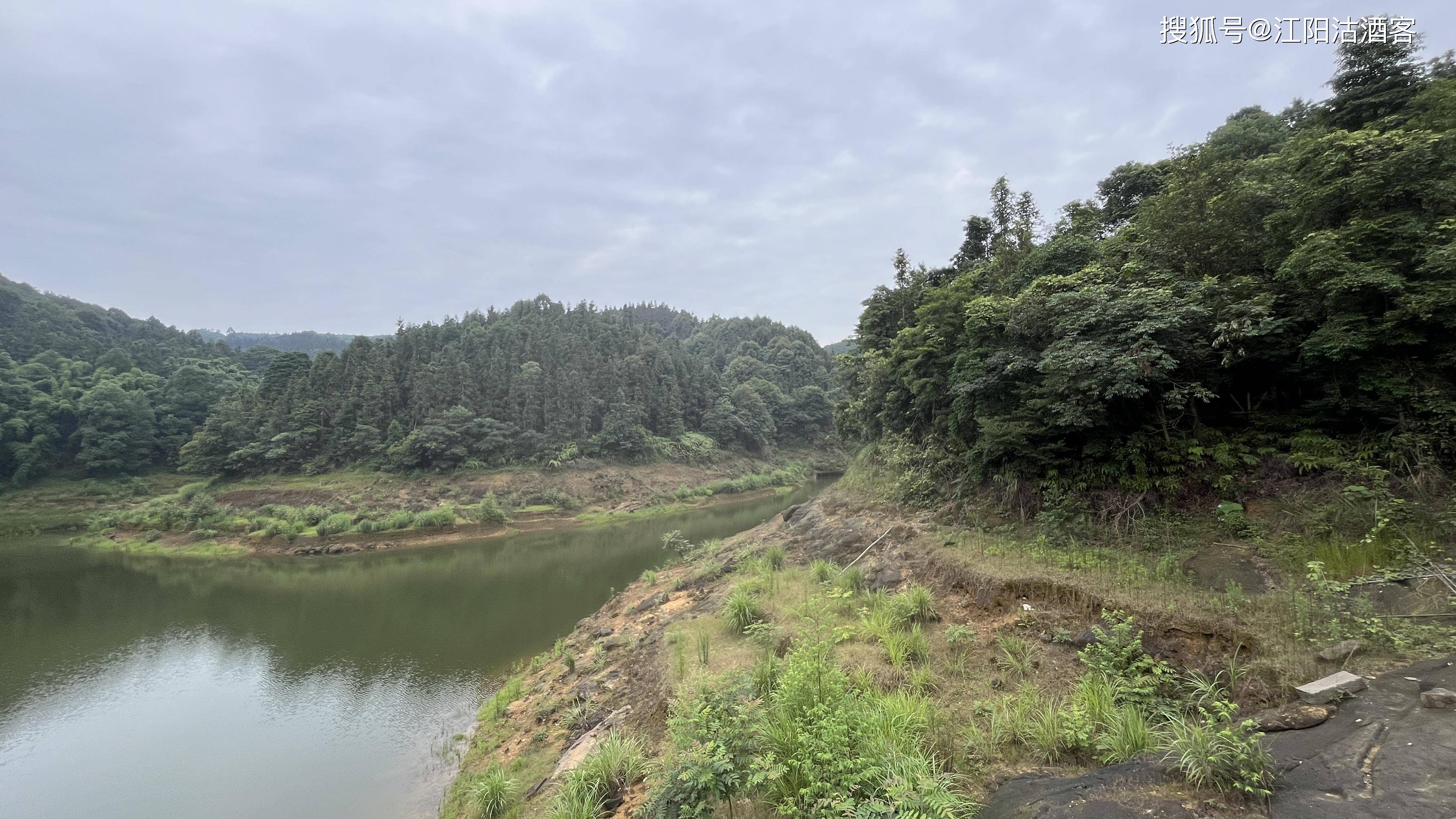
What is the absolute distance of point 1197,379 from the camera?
9.36 meters

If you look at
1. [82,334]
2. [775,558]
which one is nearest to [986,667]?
[775,558]

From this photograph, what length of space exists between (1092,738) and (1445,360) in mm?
7303

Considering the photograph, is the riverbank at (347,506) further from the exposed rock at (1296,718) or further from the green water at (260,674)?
the exposed rock at (1296,718)

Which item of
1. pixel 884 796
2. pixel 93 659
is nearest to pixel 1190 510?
pixel 884 796

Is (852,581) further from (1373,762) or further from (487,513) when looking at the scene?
(487,513)

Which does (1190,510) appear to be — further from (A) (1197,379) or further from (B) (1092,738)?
(B) (1092,738)

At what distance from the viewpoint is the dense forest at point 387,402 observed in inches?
1657

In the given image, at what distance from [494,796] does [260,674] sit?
11.9 meters

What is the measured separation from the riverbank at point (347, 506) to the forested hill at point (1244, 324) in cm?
3159

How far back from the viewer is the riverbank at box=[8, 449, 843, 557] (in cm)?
3228

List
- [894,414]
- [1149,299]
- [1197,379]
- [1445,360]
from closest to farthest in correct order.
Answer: [1445,360] < [1149,299] < [1197,379] < [894,414]

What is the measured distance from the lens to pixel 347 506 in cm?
3544

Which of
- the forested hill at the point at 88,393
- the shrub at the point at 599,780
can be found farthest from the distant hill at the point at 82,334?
the shrub at the point at 599,780

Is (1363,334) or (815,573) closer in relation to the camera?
(1363,334)
